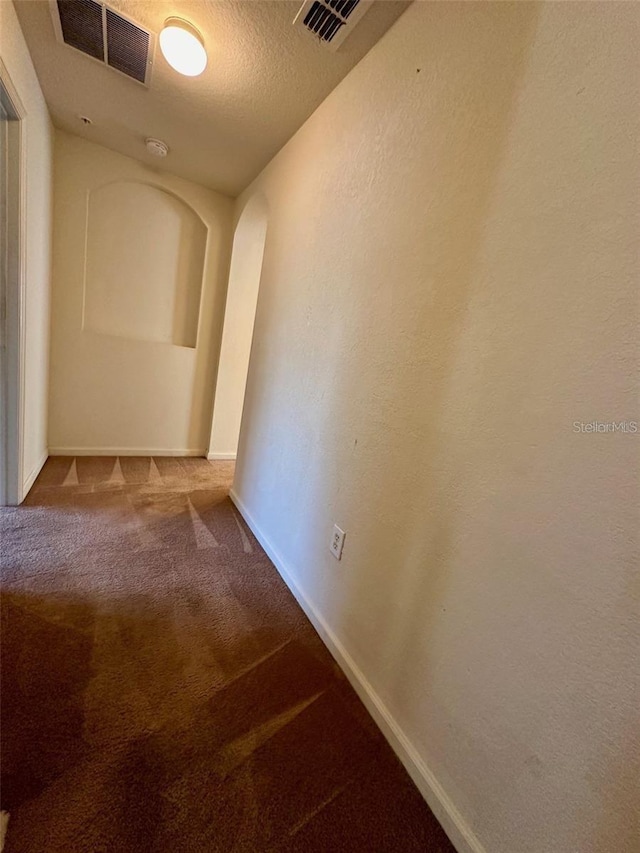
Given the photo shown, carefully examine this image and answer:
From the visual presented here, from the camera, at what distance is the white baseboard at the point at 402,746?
853mm

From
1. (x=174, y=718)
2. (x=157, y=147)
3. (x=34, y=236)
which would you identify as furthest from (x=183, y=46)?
(x=174, y=718)

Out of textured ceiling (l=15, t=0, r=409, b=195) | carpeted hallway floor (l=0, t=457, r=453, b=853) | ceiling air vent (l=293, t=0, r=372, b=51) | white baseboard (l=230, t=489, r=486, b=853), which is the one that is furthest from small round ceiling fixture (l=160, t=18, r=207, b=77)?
white baseboard (l=230, t=489, r=486, b=853)

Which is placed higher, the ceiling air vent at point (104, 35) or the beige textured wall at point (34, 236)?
the ceiling air vent at point (104, 35)

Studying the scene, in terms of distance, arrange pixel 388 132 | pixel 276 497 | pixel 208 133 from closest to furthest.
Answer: pixel 388 132, pixel 276 497, pixel 208 133

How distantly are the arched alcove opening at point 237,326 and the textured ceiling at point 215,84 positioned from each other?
49cm

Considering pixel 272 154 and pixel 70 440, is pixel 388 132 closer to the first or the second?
pixel 272 154

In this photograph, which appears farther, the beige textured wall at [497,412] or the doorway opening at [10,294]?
the doorway opening at [10,294]

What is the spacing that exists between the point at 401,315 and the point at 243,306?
7.76ft

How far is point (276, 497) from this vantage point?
1.94 m

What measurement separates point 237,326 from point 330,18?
2.16m

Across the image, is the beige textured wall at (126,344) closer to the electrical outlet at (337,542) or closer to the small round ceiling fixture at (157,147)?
the small round ceiling fixture at (157,147)

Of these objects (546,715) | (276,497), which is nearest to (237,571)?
(276,497)

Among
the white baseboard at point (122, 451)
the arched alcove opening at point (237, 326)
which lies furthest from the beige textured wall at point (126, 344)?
the arched alcove opening at point (237, 326)

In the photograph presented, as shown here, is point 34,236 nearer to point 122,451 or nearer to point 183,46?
point 183,46
